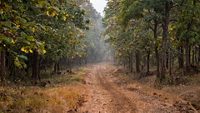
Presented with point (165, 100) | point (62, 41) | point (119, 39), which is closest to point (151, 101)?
point (165, 100)

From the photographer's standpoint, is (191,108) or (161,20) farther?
(161,20)

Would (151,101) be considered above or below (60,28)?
below

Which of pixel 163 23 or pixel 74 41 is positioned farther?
pixel 74 41

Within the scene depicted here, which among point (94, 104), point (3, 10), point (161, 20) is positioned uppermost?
point (161, 20)

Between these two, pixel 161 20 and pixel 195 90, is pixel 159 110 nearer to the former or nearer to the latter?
pixel 195 90

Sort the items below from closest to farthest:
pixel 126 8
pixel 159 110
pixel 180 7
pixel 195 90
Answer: pixel 159 110 < pixel 195 90 < pixel 180 7 < pixel 126 8

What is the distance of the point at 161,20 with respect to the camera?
33375mm

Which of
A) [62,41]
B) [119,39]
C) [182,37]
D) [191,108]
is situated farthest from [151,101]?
[119,39]

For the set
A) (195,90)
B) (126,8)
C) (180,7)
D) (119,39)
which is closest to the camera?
(195,90)

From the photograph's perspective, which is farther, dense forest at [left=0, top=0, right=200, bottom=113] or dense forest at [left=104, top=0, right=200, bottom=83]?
dense forest at [left=104, top=0, right=200, bottom=83]

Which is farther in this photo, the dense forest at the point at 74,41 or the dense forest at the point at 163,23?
the dense forest at the point at 163,23

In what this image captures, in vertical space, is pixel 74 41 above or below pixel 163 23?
below

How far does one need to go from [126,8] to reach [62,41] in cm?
694

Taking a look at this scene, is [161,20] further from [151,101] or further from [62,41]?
Result: [151,101]
